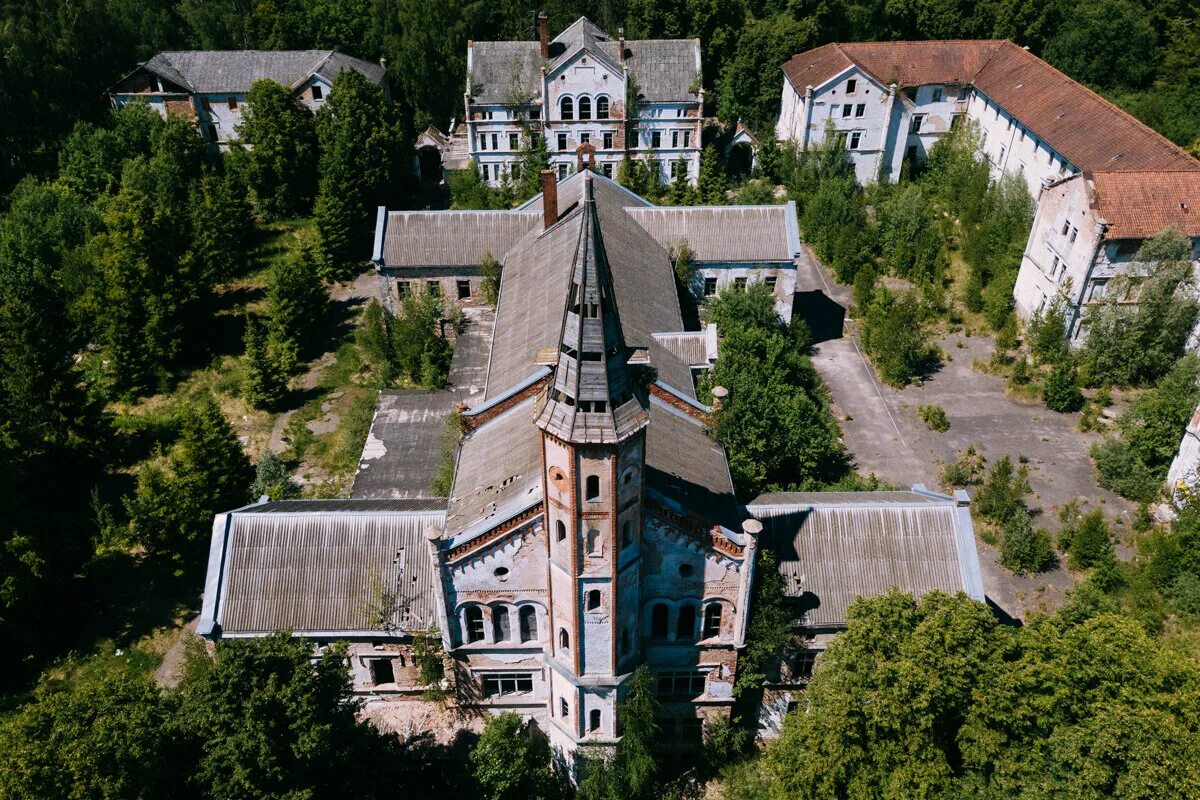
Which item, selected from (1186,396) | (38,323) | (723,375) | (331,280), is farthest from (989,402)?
(38,323)

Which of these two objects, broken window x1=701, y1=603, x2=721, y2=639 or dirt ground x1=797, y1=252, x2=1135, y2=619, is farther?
dirt ground x1=797, y1=252, x2=1135, y2=619

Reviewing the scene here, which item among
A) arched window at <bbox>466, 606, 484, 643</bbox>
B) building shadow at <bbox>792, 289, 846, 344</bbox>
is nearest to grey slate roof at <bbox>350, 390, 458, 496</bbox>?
arched window at <bbox>466, 606, 484, 643</bbox>

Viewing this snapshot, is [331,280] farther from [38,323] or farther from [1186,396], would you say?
[1186,396]

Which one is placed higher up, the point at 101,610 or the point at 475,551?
the point at 475,551

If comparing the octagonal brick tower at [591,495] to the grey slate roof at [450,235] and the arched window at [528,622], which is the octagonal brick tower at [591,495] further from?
the grey slate roof at [450,235]

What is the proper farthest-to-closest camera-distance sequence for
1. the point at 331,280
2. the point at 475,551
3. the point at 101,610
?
the point at 331,280, the point at 101,610, the point at 475,551

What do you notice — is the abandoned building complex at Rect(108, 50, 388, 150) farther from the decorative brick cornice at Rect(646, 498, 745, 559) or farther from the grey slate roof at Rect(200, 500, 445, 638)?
the decorative brick cornice at Rect(646, 498, 745, 559)
